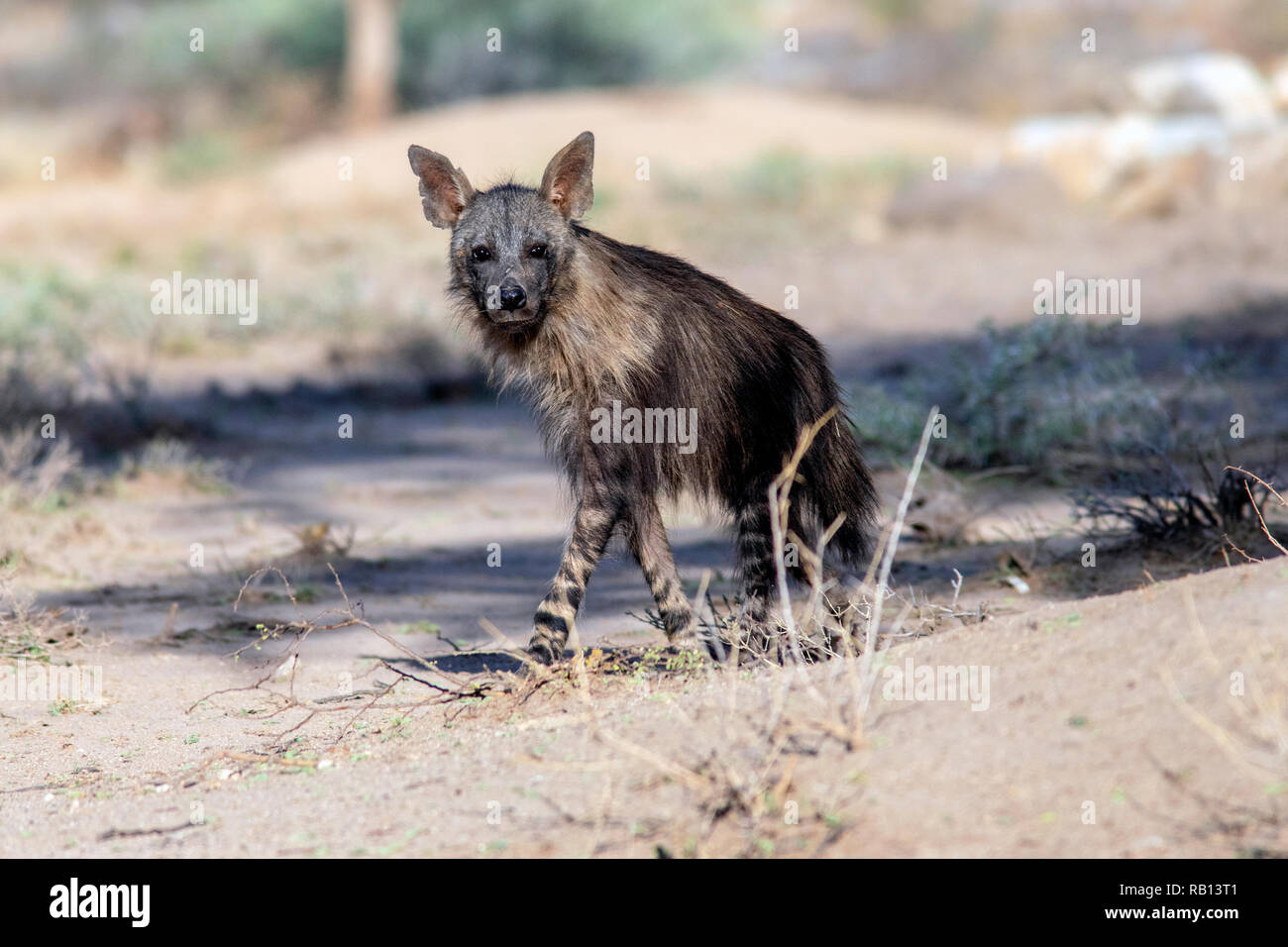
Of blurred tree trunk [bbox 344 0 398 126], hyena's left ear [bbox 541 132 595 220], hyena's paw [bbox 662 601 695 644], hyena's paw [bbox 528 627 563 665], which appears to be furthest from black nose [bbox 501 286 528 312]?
blurred tree trunk [bbox 344 0 398 126]

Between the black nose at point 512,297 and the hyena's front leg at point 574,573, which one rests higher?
the black nose at point 512,297

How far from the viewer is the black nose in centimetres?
588

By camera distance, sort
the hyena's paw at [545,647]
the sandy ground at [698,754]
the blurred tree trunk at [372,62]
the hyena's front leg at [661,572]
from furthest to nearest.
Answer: the blurred tree trunk at [372,62]
the hyena's front leg at [661,572]
the hyena's paw at [545,647]
the sandy ground at [698,754]

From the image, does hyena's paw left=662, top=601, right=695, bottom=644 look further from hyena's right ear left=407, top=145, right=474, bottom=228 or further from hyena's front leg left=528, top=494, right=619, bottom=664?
hyena's right ear left=407, top=145, right=474, bottom=228

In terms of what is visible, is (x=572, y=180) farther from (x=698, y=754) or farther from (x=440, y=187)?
(x=698, y=754)

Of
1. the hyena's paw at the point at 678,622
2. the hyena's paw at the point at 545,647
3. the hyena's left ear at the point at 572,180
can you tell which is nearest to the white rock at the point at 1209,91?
the hyena's left ear at the point at 572,180

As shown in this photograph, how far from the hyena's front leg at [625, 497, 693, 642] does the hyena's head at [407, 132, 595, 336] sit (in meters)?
0.95

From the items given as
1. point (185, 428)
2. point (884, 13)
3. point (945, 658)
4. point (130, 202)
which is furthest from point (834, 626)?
point (884, 13)

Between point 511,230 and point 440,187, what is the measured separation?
0.49 m

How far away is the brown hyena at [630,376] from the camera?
5.99 meters

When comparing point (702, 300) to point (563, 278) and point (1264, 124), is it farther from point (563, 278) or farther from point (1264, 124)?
point (1264, 124)

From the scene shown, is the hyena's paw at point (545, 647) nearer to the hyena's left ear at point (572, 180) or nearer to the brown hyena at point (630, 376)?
the brown hyena at point (630, 376)

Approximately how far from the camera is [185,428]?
11.9 meters

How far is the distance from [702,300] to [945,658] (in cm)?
215
